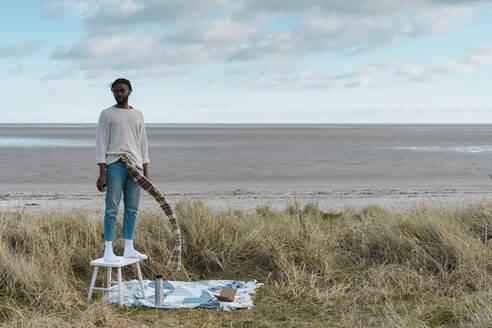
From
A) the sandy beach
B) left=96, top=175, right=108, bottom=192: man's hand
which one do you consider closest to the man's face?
left=96, top=175, right=108, bottom=192: man's hand

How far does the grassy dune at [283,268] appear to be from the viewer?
16.6 feet

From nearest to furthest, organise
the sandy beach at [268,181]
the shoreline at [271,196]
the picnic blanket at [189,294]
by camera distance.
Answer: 1. the picnic blanket at [189,294]
2. the shoreline at [271,196]
3. the sandy beach at [268,181]

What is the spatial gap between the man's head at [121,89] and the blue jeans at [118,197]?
25.3 inches

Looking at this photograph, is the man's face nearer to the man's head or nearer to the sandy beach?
the man's head

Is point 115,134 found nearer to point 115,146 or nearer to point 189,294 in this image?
point 115,146

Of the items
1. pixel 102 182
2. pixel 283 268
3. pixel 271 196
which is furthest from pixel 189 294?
pixel 271 196

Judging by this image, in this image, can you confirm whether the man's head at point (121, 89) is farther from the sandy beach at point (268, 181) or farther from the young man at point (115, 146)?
the sandy beach at point (268, 181)

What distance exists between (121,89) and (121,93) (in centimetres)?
4

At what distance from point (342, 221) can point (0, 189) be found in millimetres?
11787

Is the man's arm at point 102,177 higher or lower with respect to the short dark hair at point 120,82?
lower

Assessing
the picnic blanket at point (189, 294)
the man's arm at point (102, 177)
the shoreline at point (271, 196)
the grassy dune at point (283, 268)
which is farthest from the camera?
the shoreline at point (271, 196)

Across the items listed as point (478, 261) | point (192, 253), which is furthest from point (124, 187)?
point (478, 261)

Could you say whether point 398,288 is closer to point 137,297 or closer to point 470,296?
point 470,296

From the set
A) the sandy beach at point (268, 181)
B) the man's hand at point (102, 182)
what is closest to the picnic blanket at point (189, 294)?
the man's hand at point (102, 182)
